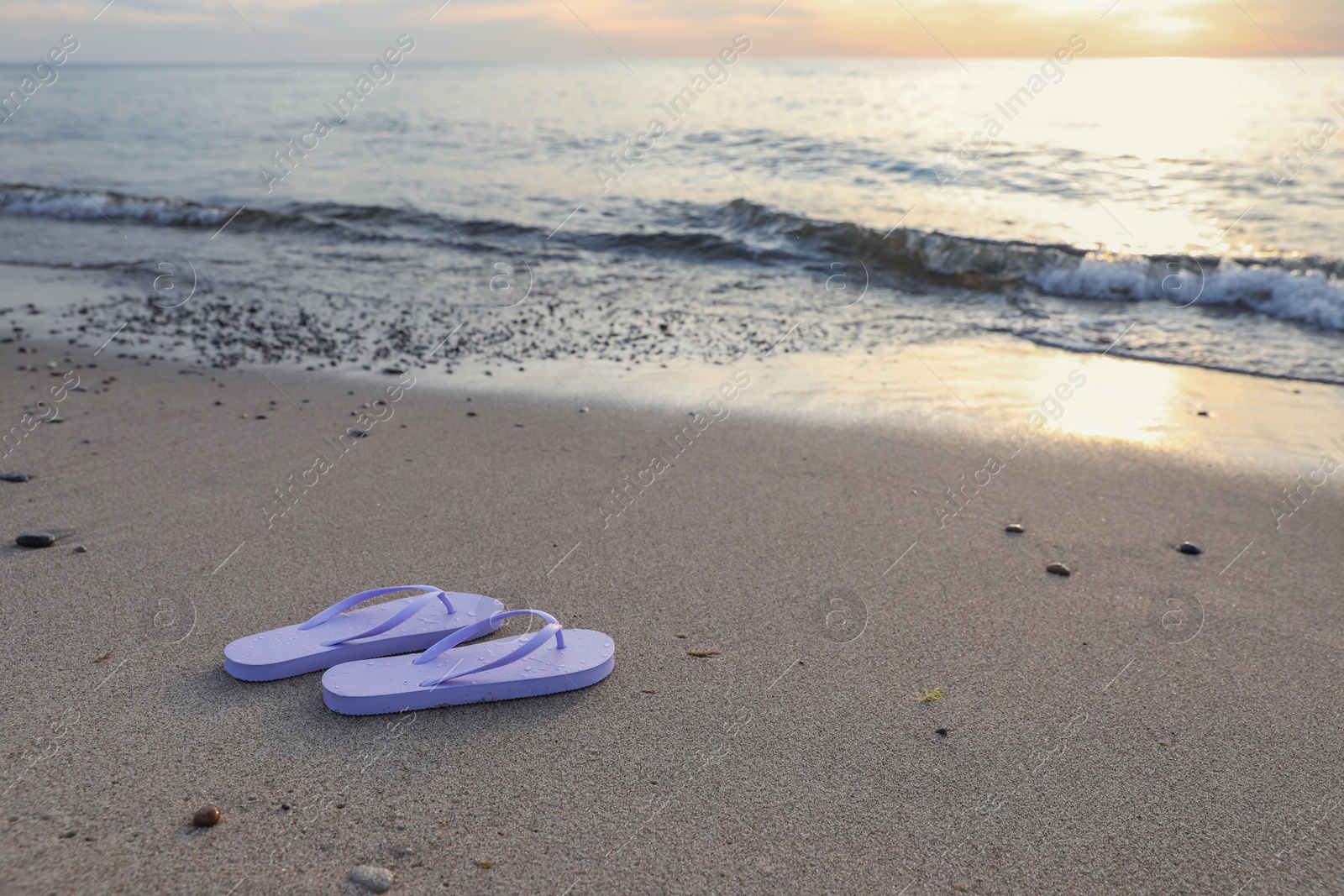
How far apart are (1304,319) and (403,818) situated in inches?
365

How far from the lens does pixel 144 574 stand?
304 cm

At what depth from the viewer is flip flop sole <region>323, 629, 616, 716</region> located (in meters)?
2.38

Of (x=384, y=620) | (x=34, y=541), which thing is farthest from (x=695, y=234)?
(x=384, y=620)

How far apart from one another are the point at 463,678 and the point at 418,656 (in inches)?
7.6

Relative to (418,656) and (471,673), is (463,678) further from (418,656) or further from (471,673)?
(418,656)

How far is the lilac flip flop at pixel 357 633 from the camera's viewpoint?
8.27 feet

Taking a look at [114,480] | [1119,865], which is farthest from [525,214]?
[1119,865]

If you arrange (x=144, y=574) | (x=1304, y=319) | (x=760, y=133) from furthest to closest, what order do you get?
(x=760, y=133)
(x=1304, y=319)
(x=144, y=574)

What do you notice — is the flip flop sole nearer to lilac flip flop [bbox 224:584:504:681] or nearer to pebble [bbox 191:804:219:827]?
lilac flip flop [bbox 224:584:504:681]

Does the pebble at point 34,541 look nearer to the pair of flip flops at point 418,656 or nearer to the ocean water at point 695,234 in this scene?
the pair of flip flops at point 418,656

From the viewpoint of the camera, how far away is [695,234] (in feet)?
36.8

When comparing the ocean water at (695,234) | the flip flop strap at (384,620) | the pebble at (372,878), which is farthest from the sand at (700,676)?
the ocean water at (695,234)

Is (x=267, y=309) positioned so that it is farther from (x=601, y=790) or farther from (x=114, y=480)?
(x=601, y=790)

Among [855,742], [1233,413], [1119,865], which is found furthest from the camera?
[1233,413]
